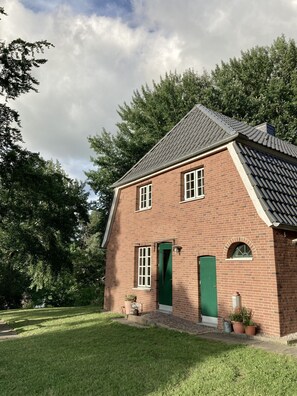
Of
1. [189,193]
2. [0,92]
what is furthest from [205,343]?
[0,92]

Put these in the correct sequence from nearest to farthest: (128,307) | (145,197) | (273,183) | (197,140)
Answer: (273,183) < (197,140) < (128,307) < (145,197)

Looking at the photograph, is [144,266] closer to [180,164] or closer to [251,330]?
[180,164]

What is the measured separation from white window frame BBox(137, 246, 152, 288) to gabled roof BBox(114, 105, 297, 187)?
3.51m

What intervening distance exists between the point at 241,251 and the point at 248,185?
216cm

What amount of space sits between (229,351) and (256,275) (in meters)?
2.79

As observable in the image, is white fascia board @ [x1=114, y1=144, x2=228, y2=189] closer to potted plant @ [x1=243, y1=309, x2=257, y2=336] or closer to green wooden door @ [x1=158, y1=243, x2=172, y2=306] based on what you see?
green wooden door @ [x1=158, y1=243, x2=172, y2=306]

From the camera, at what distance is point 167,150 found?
14.9 meters

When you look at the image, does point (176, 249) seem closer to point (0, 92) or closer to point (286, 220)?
point (286, 220)

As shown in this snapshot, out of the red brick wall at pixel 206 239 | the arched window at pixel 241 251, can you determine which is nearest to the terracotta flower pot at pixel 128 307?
the red brick wall at pixel 206 239

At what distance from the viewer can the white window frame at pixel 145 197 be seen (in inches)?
589

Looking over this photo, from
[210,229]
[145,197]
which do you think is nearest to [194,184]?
[210,229]

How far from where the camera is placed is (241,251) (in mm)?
10273

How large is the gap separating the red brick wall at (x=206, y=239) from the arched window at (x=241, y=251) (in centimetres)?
26

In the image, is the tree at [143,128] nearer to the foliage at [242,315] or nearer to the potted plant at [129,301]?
the potted plant at [129,301]
